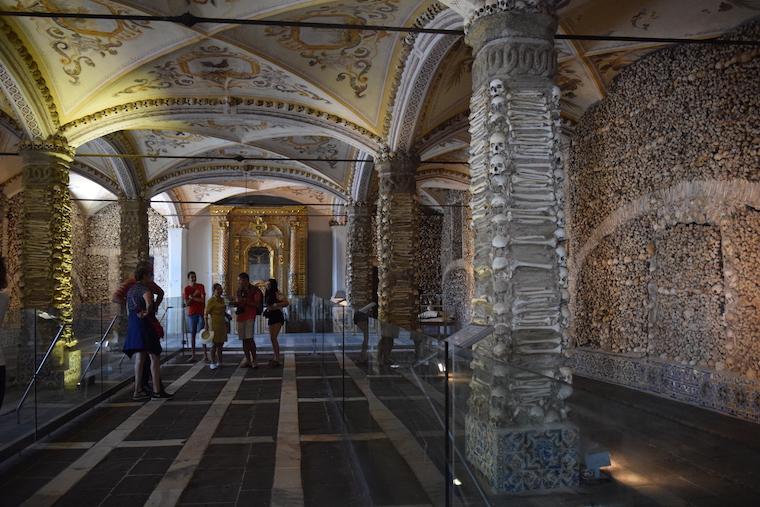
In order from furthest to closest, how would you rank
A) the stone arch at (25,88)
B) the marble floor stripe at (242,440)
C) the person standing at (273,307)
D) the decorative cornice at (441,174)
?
the decorative cornice at (441,174), the person standing at (273,307), the stone arch at (25,88), the marble floor stripe at (242,440)

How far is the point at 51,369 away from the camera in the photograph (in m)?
5.84

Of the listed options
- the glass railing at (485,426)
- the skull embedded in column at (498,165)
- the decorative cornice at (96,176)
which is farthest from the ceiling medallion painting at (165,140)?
the skull embedded in column at (498,165)

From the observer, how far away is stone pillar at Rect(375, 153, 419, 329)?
32.0 feet

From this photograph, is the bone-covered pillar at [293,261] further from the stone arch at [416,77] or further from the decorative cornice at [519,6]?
the decorative cornice at [519,6]

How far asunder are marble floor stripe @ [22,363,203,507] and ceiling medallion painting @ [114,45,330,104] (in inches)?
193

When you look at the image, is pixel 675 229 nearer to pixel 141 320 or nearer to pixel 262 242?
pixel 141 320

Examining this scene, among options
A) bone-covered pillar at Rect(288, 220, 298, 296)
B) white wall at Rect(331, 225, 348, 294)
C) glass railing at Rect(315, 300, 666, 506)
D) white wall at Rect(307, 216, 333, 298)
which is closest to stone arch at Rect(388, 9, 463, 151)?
glass railing at Rect(315, 300, 666, 506)

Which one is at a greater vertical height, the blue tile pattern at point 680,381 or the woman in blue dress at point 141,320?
Result: the woman in blue dress at point 141,320

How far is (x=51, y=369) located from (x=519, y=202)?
4885 millimetres

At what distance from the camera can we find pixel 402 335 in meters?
3.37

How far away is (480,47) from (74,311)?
7.85m

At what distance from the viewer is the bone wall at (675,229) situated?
241 inches

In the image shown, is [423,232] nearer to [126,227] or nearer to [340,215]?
[340,215]

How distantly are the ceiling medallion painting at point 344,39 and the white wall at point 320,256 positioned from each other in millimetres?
13176
